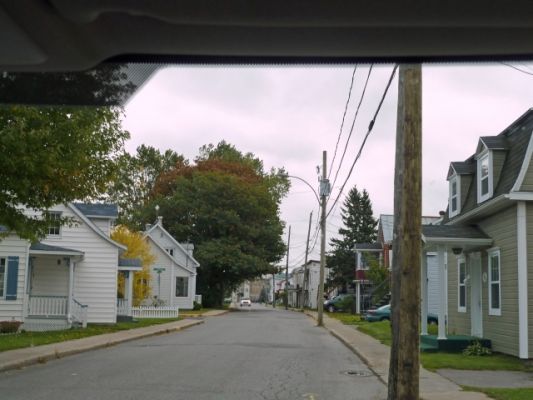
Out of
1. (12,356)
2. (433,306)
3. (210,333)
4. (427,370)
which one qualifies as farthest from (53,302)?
(433,306)

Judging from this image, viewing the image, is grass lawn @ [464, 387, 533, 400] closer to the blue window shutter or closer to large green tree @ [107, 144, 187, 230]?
the blue window shutter

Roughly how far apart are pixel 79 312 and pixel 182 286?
89.5 feet

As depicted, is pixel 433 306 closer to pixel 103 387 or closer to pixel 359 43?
pixel 103 387

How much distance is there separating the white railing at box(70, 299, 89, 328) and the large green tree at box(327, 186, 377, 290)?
4411 centimetres

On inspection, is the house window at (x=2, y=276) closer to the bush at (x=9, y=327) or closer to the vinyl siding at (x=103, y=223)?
the bush at (x=9, y=327)

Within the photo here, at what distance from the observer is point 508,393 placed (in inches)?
464

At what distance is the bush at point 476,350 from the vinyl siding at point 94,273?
53.6 ft

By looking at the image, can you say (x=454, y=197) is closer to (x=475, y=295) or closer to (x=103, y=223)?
(x=475, y=295)

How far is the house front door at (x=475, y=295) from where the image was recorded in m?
20.6

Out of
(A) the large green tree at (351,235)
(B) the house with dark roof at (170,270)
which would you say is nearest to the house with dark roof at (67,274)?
(B) the house with dark roof at (170,270)

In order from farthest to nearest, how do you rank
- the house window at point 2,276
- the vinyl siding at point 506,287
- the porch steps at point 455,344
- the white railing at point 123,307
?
the white railing at point 123,307
the house window at point 2,276
the porch steps at point 455,344
the vinyl siding at point 506,287

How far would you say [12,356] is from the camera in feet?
53.9

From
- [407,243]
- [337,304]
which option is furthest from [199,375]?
[337,304]

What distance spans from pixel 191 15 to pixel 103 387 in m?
10.2
